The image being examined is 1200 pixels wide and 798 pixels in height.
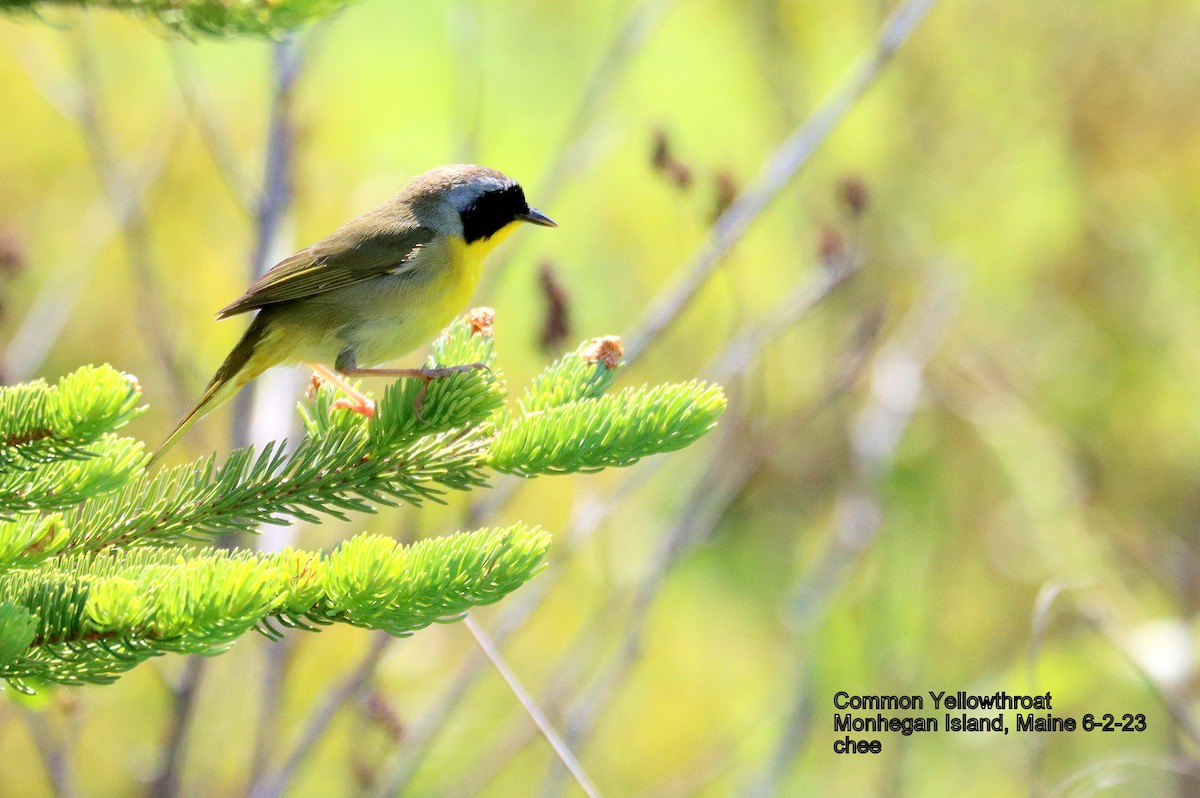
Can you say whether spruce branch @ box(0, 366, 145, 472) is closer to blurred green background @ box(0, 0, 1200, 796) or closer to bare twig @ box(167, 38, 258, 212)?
bare twig @ box(167, 38, 258, 212)

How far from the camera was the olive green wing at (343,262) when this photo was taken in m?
2.80

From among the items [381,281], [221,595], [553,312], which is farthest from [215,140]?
[221,595]

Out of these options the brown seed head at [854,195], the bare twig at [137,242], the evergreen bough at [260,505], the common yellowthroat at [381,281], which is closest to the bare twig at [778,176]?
the brown seed head at [854,195]

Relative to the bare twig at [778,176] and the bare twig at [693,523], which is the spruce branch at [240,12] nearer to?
the bare twig at [778,176]

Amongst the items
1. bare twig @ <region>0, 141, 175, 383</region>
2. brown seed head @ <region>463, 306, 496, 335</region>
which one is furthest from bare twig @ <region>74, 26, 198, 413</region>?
brown seed head @ <region>463, 306, 496, 335</region>

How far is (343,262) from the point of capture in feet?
9.73

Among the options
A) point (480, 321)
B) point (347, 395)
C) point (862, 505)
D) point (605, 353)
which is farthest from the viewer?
point (862, 505)

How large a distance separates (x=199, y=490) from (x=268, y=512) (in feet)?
0.36

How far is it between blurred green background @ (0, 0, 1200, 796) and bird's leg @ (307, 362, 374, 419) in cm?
117

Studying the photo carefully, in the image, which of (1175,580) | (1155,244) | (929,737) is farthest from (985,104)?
(929,737)

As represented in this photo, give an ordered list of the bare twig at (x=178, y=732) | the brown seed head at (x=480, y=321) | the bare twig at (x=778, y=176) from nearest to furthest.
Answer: the brown seed head at (x=480, y=321) < the bare twig at (x=178, y=732) < the bare twig at (x=778, y=176)

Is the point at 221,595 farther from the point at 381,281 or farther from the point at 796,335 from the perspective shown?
the point at 796,335

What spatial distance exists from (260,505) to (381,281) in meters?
1.32

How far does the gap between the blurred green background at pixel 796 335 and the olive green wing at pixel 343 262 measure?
833mm
